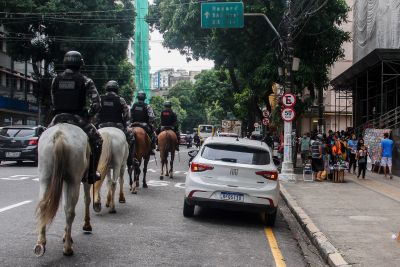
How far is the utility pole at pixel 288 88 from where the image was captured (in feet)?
63.7

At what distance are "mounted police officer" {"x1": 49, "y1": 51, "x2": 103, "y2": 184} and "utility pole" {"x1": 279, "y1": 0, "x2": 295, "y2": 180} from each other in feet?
42.0

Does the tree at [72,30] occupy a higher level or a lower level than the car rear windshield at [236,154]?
higher

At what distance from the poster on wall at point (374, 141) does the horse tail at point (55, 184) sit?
17.9 metres

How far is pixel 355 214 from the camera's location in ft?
37.6

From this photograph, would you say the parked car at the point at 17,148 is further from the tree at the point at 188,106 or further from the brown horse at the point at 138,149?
the tree at the point at 188,106

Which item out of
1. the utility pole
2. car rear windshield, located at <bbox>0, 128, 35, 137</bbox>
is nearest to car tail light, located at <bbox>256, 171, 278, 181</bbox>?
the utility pole

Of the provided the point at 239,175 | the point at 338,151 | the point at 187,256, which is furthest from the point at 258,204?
the point at 338,151

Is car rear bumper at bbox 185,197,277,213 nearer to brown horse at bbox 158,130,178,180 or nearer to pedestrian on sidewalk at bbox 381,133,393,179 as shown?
brown horse at bbox 158,130,178,180

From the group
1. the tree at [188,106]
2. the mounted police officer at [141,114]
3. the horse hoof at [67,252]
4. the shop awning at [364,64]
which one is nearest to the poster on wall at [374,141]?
the shop awning at [364,64]

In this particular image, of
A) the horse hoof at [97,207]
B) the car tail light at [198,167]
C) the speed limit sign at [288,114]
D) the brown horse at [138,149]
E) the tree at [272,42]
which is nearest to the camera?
the horse hoof at [97,207]

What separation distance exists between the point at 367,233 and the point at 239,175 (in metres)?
2.43

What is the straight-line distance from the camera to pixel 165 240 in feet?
26.3

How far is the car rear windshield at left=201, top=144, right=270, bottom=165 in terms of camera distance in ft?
33.6

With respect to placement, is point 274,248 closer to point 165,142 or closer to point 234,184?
point 234,184
